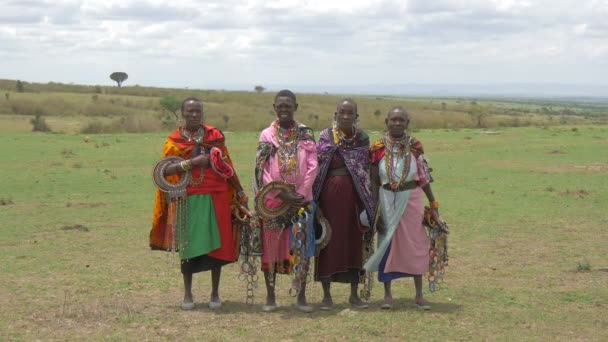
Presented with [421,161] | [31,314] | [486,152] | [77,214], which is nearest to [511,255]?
[421,161]

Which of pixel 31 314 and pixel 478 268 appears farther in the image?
pixel 478 268

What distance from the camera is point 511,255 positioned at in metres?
9.77

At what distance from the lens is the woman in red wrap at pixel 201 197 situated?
22.2ft

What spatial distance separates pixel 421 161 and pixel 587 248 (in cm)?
439

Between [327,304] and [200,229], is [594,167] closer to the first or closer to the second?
[327,304]

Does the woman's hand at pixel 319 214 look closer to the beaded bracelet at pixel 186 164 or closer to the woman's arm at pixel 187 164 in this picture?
the woman's arm at pixel 187 164

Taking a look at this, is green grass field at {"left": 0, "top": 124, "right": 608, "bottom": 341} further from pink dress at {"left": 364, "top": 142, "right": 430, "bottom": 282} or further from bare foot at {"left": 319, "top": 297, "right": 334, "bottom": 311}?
pink dress at {"left": 364, "top": 142, "right": 430, "bottom": 282}

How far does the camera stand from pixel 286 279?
8.44 metres

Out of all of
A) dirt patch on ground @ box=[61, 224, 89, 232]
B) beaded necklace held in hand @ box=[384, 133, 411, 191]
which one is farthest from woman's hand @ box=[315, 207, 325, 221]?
dirt patch on ground @ box=[61, 224, 89, 232]

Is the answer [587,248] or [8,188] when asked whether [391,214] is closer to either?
[587,248]

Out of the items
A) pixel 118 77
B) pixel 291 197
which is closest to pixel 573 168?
pixel 291 197

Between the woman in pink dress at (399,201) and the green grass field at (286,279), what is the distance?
1.34 ft

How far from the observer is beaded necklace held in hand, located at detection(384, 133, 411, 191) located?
270 inches

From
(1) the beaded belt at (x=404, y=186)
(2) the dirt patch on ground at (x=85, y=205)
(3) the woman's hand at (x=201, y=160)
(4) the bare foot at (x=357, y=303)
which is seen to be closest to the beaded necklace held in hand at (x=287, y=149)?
(3) the woman's hand at (x=201, y=160)
